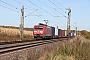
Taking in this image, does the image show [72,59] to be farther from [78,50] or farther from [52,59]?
[78,50]

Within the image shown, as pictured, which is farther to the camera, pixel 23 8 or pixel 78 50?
pixel 23 8

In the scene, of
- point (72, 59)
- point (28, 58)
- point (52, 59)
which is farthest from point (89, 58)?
point (28, 58)

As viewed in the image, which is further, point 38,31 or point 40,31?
point 38,31

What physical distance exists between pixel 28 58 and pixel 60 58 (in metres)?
1.98

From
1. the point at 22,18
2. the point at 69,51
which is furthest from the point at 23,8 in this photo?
the point at 69,51

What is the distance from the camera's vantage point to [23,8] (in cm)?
3647

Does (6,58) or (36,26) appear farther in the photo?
(36,26)

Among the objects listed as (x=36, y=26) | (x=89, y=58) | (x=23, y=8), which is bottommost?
(x=89, y=58)

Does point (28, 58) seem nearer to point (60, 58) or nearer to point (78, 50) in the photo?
point (60, 58)

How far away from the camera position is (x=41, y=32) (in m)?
41.3

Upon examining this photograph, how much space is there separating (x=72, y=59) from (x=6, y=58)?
12.5 ft

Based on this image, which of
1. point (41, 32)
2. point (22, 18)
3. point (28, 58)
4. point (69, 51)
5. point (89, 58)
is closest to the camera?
point (28, 58)

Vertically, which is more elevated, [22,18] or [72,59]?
[22,18]

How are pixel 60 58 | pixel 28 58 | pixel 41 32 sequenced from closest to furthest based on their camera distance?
pixel 28 58
pixel 60 58
pixel 41 32
